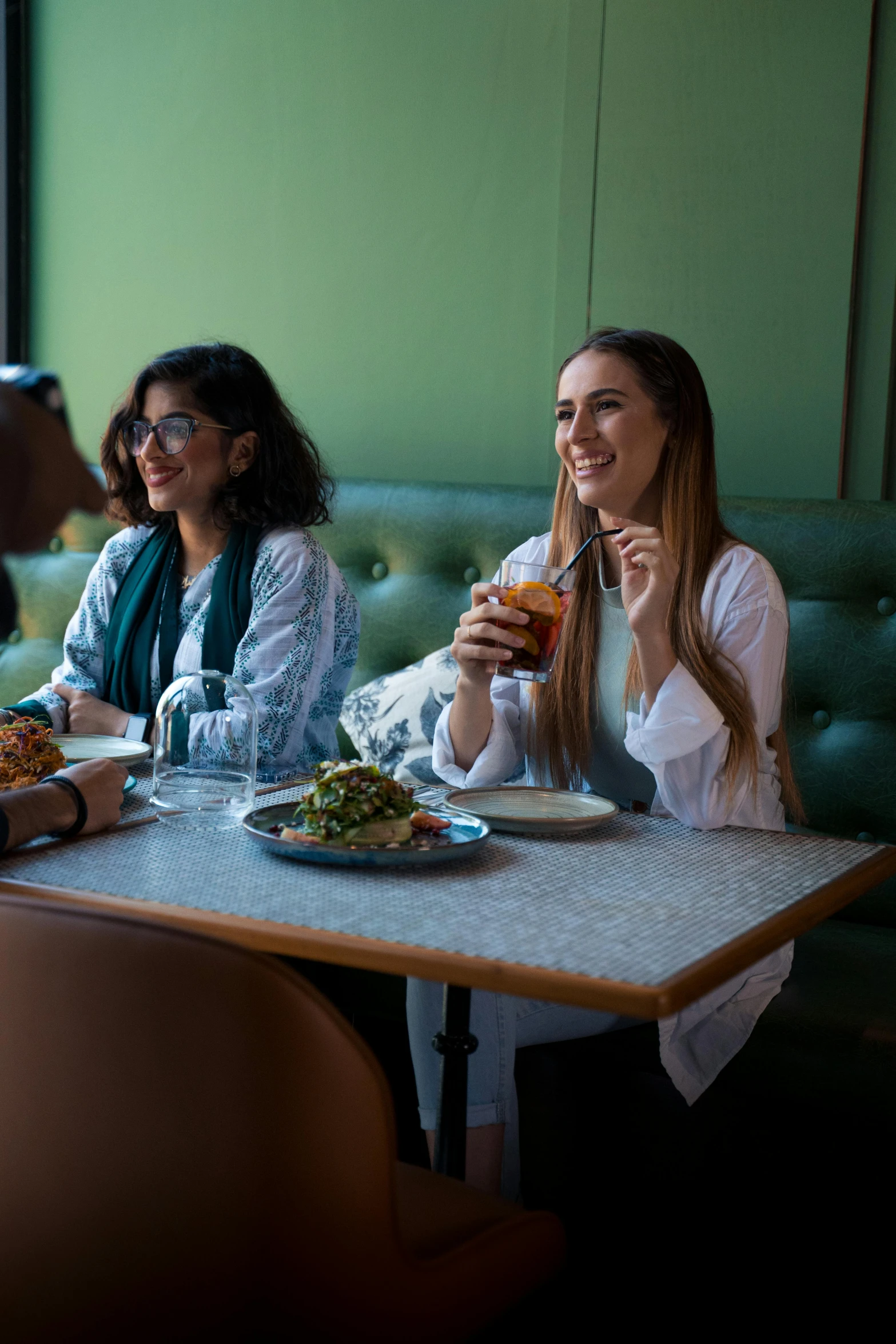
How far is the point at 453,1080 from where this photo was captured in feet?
4.63

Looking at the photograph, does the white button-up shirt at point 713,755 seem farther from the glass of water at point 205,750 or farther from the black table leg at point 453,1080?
the glass of water at point 205,750

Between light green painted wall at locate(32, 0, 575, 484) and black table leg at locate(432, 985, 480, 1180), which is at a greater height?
light green painted wall at locate(32, 0, 575, 484)

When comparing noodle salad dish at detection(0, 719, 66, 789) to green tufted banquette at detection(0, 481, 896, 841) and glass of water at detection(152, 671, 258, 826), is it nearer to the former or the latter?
glass of water at detection(152, 671, 258, 826)

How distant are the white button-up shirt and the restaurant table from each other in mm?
99

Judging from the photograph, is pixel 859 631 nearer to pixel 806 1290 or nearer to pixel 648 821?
pixel 648 821

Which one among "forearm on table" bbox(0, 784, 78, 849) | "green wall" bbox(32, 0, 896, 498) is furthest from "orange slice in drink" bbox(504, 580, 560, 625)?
"green wall" bbox(32, 0, 896, 498)

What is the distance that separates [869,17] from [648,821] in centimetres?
183

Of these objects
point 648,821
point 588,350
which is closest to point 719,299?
point 588,350

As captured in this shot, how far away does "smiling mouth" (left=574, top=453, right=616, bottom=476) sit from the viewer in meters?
2.02

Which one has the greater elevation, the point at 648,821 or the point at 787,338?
the point at 787,338

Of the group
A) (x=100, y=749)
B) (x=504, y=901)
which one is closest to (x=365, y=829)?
(x=504, y=901)

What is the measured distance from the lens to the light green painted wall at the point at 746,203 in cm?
262

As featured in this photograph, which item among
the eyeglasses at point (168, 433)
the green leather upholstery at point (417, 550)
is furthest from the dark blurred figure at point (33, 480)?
the green leather upholstery at point (417, 550)

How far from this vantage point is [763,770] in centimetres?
184
